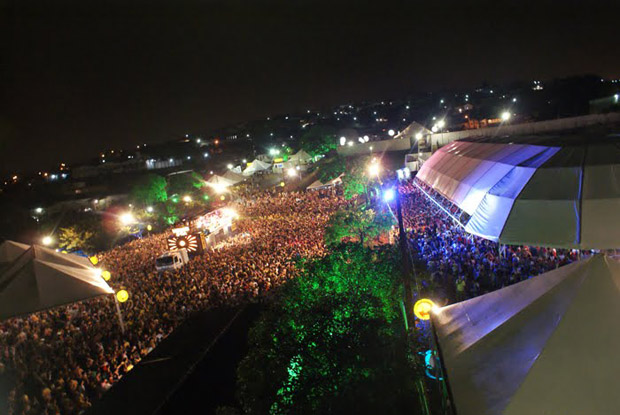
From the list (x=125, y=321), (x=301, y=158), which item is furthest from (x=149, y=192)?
(x=125, y=321)

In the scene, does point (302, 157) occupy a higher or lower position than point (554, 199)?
higher

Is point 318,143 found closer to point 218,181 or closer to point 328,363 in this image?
point 218,181

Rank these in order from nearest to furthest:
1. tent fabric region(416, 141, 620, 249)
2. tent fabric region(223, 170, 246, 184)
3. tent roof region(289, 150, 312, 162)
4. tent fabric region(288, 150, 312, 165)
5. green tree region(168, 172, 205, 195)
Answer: tent fabric region(416, 141, 620, 249)
green tree region(168, 172, 205, 195)
tent fabric region(223, 170, 246, 184)
tent fabric region(288, 150, 312, 165)
tent roof region(289, 150, 312, 162)

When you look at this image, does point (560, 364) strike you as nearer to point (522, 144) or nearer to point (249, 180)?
point (522, 144)

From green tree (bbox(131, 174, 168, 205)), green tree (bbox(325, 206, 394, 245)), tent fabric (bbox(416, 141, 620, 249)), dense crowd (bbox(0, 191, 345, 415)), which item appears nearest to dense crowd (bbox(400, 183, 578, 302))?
green tree (bbox(325, 206, 394, 245))

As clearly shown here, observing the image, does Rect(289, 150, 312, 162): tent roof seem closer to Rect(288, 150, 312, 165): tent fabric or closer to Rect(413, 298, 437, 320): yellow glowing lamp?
Rect(288, 150, 312, 165): tent fabric

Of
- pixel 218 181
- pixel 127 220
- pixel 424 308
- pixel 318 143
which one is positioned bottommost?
pixel 424 308
